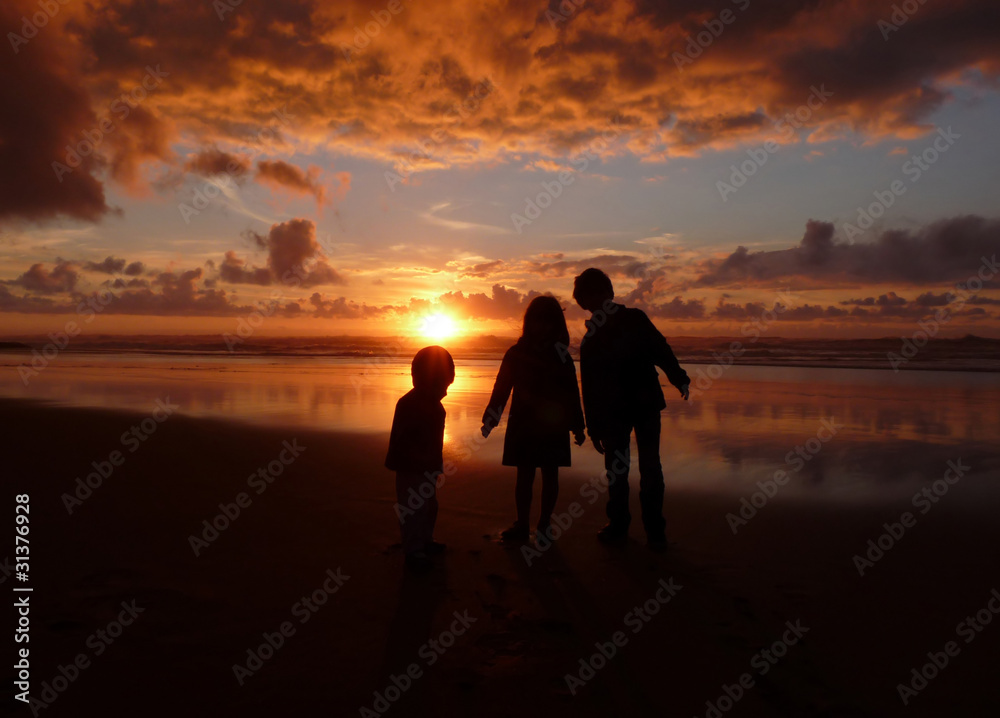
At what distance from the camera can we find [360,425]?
10523 millimetres

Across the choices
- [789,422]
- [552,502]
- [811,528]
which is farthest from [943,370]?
[552,502]

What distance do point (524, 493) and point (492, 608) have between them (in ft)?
4.64

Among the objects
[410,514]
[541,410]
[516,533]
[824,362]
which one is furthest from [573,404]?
[824,362]

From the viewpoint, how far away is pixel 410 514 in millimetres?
4383

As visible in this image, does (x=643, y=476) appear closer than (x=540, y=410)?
Yes

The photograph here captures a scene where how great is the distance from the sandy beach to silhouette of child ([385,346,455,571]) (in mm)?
289

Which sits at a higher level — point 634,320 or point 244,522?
point 634,320

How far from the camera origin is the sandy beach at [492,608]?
2.71 metres

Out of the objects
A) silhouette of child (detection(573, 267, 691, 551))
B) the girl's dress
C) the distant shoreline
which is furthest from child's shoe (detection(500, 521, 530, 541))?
the distant shoreline

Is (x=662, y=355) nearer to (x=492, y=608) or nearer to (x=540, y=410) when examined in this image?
(x=540, y=410)

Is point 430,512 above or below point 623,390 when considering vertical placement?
below

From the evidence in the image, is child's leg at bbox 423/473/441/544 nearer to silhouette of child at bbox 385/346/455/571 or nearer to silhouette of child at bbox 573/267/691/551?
silhouette of child at bbox 385/346/455/571

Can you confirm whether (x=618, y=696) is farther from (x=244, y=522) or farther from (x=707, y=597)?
(x=244, y=522)

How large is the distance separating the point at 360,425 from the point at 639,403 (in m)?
6.74
